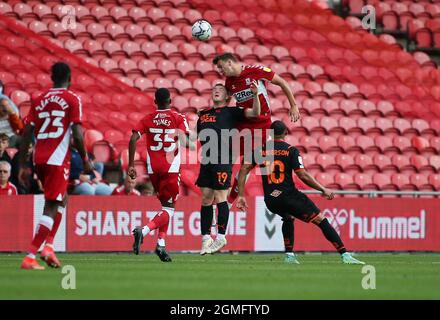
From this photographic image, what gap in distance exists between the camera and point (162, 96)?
41.2 ft

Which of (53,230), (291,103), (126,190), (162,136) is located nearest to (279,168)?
(291,103)

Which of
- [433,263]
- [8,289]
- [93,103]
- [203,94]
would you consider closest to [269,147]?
[433,263]

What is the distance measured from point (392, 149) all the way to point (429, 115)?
2.42 meters

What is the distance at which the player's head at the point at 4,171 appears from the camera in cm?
1551

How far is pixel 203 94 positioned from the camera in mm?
22156

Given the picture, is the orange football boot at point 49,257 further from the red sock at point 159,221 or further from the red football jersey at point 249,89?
the red football jersey at point 249,89

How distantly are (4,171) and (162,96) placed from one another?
13.4 feet

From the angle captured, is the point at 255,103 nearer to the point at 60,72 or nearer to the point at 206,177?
the point at 206,177

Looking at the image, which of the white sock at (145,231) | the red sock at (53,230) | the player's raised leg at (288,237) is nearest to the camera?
the red sock at (53,230)

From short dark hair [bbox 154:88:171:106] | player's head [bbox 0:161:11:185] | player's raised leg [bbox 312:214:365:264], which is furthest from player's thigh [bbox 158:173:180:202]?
player's head [bbox 0:161:11:185]

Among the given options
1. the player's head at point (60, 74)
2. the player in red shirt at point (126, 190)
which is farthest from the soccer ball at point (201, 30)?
the player's head at point (60, 74)

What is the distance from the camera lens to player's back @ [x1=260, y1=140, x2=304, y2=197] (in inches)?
509

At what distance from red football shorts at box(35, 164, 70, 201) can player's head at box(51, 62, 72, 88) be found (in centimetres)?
83

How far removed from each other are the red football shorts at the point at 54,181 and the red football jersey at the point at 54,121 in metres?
0.06
